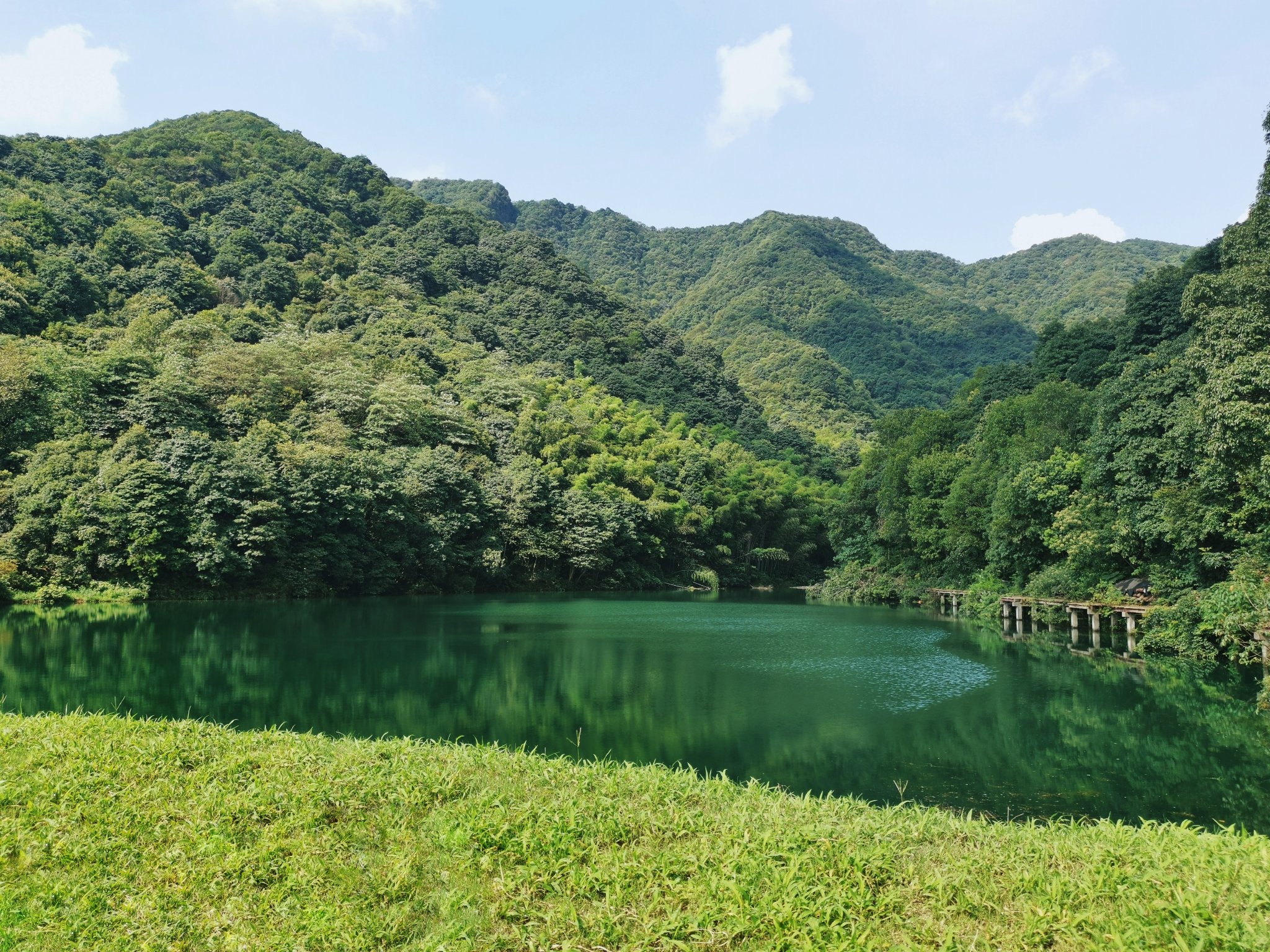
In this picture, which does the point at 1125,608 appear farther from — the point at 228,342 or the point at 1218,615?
the point at 228,342

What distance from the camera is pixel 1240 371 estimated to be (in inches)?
679

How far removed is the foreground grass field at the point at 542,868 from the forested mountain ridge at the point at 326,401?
29.8 m

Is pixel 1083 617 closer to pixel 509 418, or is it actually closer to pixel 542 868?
pixel 542 868

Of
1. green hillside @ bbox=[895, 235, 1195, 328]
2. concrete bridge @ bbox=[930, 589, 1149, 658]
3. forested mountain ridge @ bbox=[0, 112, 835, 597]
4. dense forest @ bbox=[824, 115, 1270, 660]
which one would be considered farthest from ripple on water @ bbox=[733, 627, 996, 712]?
green hillside @ bbox=[895, 235, 1195, 328]

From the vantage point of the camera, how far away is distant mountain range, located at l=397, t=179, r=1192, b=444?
298ft

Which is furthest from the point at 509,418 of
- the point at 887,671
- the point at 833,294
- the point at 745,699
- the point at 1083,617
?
the point at 833,294

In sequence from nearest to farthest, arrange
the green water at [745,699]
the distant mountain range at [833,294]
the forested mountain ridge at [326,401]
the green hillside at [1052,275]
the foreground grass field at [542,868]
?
1. the foreground grass field at [542,868]
2. the green water at [745,699]
3. the forested mountain ridge at [326,401]
4. the green hillside at [1052,275]
5. the distant mountain range at [833,294]

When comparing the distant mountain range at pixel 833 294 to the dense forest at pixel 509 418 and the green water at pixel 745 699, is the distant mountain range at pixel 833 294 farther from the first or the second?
the green water at pixel 745 699

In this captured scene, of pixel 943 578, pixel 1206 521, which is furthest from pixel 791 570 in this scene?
pixel 1206 521

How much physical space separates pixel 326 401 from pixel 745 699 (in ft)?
123

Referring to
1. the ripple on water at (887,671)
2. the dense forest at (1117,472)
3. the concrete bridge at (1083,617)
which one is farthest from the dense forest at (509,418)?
the ripple on water at (887,671)

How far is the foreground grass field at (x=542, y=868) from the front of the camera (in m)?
4.19

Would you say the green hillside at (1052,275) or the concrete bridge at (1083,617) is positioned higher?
the green hillside at (1052,275)

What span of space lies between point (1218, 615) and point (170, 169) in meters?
80.3
